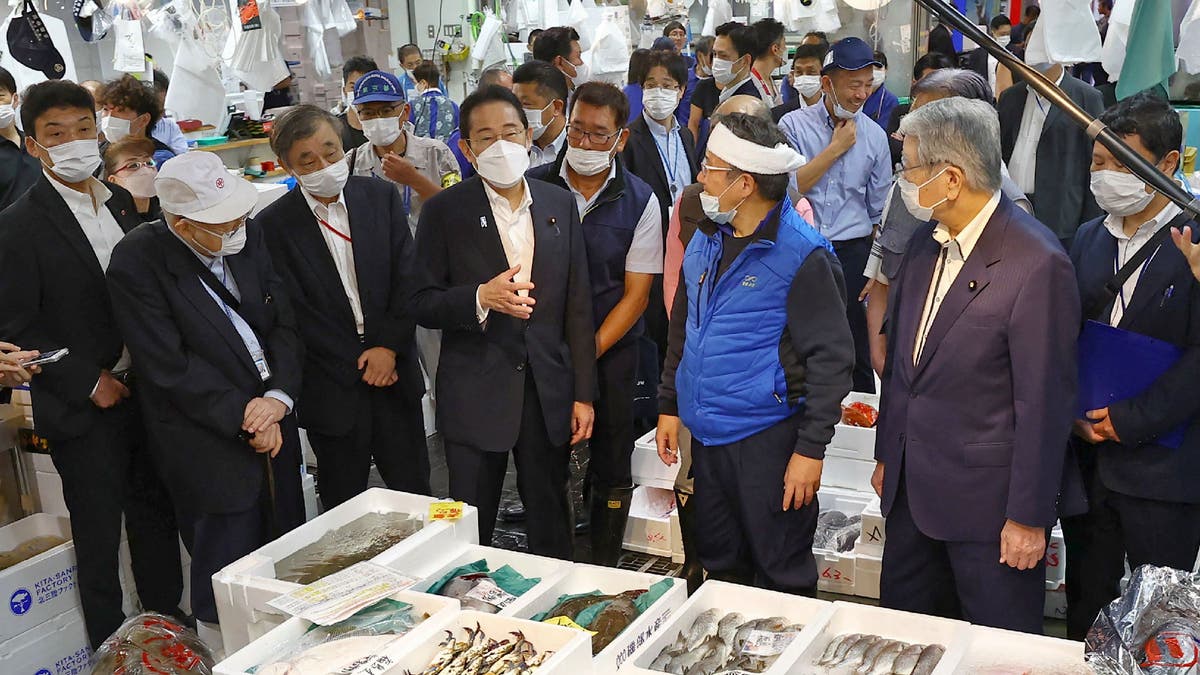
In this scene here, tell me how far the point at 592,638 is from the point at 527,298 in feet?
3.64

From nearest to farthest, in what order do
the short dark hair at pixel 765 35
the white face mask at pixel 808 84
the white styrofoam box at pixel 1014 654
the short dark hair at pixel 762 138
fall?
the white styrofoam box at pixel 1014 654, the short dark hair at pixel 762 138, the white face mask at pixel 808 84, the short dark hair at pixel 765 35

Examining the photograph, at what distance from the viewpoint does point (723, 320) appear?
2.89 metres

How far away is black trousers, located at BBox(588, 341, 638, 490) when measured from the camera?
12.5 feet

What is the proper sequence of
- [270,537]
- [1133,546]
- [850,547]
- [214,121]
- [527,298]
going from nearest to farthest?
[1133,546] → [527,298] → [270,537] → [850,547] → [214,121]

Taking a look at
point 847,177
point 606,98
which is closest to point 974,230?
point 606,98

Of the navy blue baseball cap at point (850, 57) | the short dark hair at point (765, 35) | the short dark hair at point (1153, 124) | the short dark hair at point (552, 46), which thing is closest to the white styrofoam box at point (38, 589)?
the short dark hair at point (1153, 124)

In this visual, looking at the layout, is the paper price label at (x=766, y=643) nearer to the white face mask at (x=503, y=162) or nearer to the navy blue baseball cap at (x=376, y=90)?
the white face mask at (x=503, y=162)

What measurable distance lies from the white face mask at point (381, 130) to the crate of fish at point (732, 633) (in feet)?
9.42

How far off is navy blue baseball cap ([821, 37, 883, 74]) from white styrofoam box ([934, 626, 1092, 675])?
10.1 ft

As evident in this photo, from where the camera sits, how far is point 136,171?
12.5 ft

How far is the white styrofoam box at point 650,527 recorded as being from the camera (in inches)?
165

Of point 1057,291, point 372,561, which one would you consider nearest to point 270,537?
point 372,561

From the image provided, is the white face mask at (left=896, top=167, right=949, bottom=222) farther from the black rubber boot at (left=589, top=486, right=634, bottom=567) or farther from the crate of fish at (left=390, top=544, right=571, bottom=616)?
the black rubber boot at (left=589, top=486, right=634, bottom=567)

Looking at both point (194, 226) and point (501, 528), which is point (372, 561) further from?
point (501, 528)
